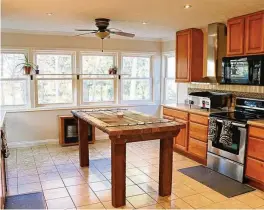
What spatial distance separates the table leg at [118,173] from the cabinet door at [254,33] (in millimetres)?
2280

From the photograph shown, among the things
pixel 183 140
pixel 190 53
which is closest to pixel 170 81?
pixel 190 53

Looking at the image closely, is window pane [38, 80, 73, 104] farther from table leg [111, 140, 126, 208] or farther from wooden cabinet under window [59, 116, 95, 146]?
table leg [111, 140, 126, 208]

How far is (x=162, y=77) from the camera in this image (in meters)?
6.49

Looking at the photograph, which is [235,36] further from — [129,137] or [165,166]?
[129,137]

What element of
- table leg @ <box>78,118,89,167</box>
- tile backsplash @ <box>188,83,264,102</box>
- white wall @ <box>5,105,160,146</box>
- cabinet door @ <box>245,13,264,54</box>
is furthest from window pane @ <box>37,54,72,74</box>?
cabinet door @ <box>245,13,264,54</box>

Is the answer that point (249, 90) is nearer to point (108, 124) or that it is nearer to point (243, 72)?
point (243, 72)

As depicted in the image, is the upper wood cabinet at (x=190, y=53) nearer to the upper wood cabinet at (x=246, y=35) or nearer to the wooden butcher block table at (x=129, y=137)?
the upper wood cabinet at (x=246, y=35)

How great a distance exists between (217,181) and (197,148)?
0.80 m

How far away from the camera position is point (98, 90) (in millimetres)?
6039

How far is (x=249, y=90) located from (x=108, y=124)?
7.85 feet

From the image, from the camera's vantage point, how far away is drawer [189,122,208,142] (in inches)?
165

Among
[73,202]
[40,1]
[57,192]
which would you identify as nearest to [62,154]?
[57,192]

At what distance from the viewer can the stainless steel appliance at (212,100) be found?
4.34 meters

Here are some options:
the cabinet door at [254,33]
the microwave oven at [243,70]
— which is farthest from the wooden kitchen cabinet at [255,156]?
the cabinet door at [254,33]
